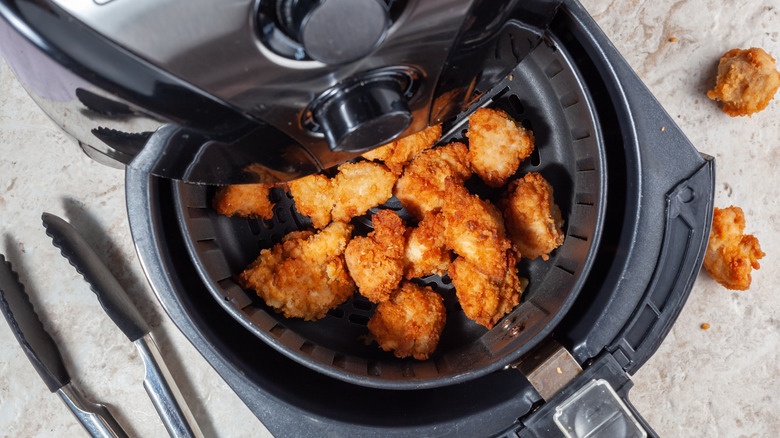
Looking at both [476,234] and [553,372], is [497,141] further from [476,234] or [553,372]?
[553,372]

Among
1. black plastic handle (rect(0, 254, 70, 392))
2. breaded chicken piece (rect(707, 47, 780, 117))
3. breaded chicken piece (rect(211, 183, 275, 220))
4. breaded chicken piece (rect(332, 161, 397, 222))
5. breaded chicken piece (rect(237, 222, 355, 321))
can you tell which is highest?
breaded chicken piece (rect(707, 47, 780, 117))

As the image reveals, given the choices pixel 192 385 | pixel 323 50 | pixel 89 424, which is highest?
pixel 323 50

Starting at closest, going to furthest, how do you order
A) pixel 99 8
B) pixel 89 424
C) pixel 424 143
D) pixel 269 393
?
pixel 99 8 < pixel 269 393 < pixel 424 143 < pixel 89 424

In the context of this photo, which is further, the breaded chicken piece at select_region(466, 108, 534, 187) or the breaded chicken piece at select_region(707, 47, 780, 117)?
the breaded chicken piece at select_region(707, 47, 780, 117)

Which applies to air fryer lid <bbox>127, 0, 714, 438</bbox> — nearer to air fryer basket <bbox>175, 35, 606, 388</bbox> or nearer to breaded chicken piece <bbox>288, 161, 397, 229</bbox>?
air fryer basket <bbox>175, 35, 606, 388</bbox>

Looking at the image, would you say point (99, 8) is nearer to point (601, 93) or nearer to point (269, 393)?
point (269, 393)

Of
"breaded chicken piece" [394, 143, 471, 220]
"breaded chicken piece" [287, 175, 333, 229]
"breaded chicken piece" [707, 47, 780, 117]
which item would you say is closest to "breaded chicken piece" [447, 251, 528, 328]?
"breaded chicken piece" [394, 143, 471, 220]

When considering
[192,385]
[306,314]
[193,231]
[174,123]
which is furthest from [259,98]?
[192,385]

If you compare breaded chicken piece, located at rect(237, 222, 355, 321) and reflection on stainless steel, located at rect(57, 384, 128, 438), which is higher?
breaded chicken piece, located at rect(237, 222, 355, 321)
